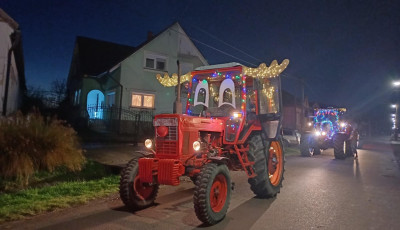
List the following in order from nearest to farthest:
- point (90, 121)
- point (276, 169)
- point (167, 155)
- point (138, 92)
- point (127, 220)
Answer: point (127, 220)
point (167, 155)
point (276, 169)
point (90, 121)
point (138, 92)

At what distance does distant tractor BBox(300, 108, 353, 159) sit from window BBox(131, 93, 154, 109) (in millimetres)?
10117

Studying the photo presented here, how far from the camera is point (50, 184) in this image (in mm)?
7023

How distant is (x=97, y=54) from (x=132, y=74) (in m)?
5.39

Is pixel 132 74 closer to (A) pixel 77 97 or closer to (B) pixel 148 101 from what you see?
(B) pixel 148 101

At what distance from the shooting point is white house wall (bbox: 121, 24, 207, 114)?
19906 millimetres

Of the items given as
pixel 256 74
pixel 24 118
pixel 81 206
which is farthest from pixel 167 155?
pixel 24 118

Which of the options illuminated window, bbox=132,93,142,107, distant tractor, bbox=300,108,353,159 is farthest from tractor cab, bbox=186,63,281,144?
illuminated window, bbox=132,93,142,107

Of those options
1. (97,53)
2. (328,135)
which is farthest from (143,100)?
(328,135)

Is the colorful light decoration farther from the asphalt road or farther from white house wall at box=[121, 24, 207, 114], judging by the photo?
the asphalt road

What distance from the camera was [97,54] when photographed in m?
23.7

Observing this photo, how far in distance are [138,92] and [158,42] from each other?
3.82 m

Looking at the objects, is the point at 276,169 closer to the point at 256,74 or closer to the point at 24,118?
the point at 256,74

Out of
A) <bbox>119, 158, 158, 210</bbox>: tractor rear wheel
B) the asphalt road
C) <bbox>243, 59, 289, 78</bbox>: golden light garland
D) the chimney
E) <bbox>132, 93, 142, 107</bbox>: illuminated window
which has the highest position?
the chimney

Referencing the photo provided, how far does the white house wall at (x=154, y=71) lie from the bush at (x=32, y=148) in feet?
38.0
